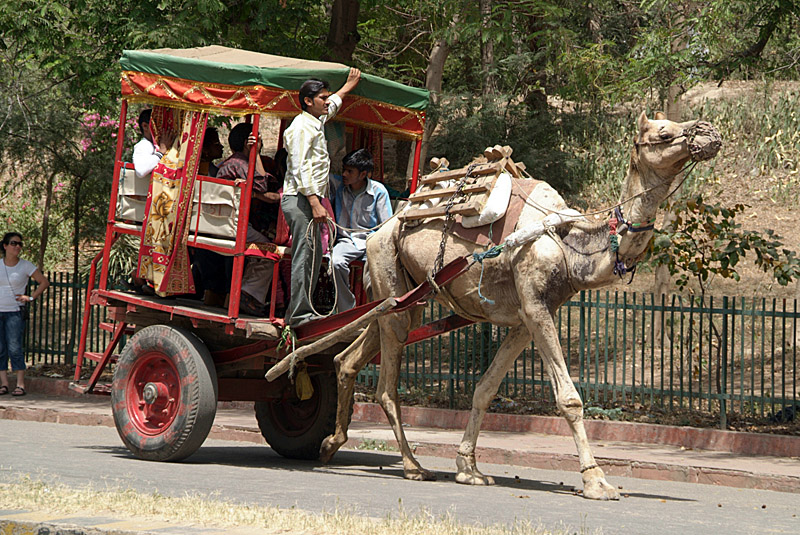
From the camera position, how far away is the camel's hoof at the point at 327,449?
989 cm

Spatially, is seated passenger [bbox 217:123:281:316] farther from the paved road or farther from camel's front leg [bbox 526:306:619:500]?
camel's front leg [bbox 526:306:619:500]

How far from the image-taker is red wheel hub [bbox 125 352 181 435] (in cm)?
957

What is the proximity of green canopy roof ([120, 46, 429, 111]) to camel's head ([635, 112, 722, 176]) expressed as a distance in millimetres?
2648

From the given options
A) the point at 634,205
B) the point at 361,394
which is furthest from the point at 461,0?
the point at 634,205

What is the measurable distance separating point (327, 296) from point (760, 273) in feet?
43.1

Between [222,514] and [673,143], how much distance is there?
4140 millimetres

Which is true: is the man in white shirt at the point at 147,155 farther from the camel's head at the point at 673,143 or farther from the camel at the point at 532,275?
the camel's head at the point at 673,143

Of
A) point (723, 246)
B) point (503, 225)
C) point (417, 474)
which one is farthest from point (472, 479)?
point (723, 246)

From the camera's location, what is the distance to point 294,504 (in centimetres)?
722

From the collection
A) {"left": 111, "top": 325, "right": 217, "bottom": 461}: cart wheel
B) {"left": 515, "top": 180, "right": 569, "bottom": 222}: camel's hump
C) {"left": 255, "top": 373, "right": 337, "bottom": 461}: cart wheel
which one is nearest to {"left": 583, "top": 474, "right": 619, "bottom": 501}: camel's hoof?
{"left": 515, "top": 180, "right": 569, "bottom": 222}: camel's hump

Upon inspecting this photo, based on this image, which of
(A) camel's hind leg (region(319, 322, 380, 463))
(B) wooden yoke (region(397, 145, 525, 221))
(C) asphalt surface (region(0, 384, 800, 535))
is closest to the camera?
(C) asphalt surface (region(0, 384, 800, 535))

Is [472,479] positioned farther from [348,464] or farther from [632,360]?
[632,360]

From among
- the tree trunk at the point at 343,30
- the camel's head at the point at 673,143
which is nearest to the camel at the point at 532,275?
the camel's head at the point at 673,143

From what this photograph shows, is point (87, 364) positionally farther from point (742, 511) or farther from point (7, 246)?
point (742, 511)
